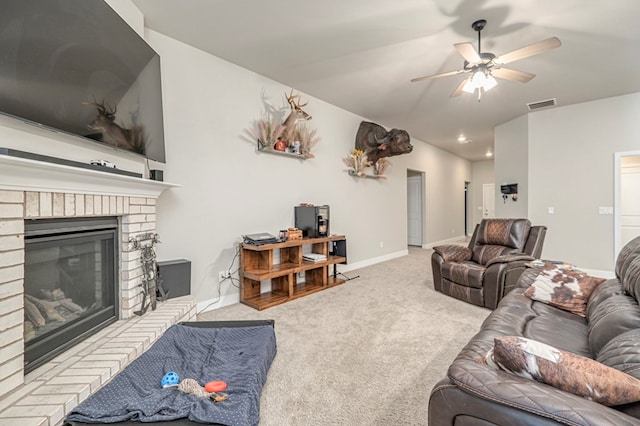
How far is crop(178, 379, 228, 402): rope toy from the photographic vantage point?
1410 mm

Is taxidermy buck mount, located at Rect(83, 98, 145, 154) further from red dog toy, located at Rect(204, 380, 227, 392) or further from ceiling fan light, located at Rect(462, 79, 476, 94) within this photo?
ceiling fan light, located at Rect(462, 79, 476, 94)

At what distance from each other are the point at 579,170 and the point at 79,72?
637cm

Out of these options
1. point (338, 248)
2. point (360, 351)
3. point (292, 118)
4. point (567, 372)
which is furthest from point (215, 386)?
point (292, 118)

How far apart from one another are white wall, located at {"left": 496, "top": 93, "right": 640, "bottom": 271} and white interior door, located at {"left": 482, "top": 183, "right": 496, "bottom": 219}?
445cm

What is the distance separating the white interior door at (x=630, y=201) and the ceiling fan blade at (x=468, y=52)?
494 cm

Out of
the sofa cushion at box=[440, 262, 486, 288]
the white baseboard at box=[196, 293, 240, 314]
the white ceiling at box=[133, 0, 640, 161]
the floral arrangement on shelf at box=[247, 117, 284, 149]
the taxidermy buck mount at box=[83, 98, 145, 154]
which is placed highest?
the white ceiling at box=[133, 0, 640, 161]

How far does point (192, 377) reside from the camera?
1628mm

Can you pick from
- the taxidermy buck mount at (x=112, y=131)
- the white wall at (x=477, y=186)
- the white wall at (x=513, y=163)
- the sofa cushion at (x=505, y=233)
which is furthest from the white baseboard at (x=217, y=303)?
the white wall at (x=477, y=186)

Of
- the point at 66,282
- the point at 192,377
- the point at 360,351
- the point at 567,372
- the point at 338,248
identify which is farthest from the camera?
the point at 338,248

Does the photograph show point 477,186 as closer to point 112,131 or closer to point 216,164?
point 216,164

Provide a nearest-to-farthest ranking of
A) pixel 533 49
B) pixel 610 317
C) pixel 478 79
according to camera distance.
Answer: pixel 610 317, pixel 533 49, pixel 478 79

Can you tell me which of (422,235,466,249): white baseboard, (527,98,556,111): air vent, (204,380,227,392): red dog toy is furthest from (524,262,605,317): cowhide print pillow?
(422,235,466,249): white baseboard

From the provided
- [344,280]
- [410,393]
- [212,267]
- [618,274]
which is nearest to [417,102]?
[344,280]

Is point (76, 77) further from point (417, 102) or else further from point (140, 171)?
point (417, 102)
